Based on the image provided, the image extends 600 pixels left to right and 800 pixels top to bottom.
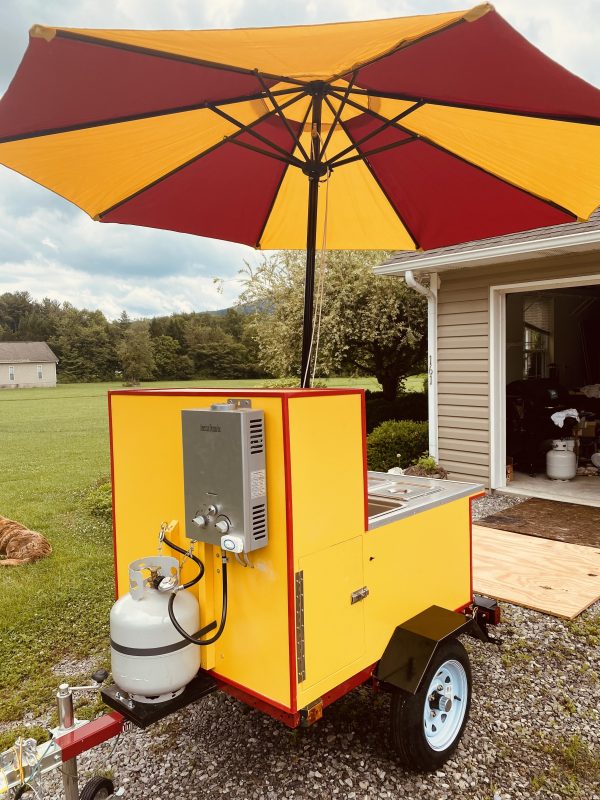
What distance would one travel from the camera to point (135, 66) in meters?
2.12

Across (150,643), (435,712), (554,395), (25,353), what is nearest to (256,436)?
(150,643)

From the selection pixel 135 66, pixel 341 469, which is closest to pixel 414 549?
pixel 341 469

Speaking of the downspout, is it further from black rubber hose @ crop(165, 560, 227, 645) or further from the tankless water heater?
black rubber hose @ crop(165, 560, 227, 645)

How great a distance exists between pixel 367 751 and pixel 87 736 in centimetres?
128

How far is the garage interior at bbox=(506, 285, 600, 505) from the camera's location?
24.6 ft

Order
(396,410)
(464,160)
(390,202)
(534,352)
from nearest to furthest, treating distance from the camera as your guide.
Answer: (464,160) → (390,202) → (534,352) → (396,410)

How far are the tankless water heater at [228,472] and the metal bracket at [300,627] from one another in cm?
18

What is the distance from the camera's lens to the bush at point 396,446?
841 cm

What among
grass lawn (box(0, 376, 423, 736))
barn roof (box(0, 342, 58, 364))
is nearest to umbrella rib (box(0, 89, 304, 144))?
grass lawn (box(0, 376, 423, 736))

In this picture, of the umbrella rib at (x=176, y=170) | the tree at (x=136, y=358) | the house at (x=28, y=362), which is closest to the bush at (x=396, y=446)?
the umbrella rib at (x=176, y=170)

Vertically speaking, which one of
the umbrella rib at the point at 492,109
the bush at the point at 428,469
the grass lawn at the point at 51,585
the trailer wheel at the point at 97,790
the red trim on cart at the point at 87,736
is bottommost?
the grass lawn at the point at 51,585

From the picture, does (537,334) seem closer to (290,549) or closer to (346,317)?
(346,317)

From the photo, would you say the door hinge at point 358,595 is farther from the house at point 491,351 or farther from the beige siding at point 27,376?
the beige siding at point 27,376

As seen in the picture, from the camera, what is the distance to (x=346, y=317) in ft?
39.8
